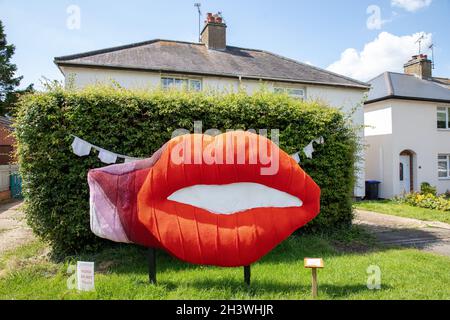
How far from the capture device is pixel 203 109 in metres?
6.48

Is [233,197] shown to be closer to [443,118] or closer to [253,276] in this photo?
[253,276]

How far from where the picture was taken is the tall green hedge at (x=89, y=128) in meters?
5.76

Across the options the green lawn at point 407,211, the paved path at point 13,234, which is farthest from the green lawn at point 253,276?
the green lawn at point 407,211

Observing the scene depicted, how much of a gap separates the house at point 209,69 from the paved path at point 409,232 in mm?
3633

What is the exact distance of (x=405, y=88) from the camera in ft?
58.4

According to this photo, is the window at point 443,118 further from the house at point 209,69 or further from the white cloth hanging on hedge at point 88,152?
the white cloth hanging on hedge at point 88,152

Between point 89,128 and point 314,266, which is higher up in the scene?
point 89,128

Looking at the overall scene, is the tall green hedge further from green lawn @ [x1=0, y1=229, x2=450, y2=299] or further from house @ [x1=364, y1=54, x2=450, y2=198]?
house @ [x1=364, y1=54, x2=450, y2=198]

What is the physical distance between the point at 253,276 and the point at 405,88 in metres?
17.3

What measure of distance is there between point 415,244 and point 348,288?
13.0ft

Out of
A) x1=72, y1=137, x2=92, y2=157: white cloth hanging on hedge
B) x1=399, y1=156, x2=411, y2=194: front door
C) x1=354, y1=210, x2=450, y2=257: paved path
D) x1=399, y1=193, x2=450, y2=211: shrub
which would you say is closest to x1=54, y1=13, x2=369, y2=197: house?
x1=399, y1=193, x2=450, y2=211: shrub

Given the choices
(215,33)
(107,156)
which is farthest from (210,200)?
(215,33)

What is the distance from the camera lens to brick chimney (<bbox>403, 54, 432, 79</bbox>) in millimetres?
20156

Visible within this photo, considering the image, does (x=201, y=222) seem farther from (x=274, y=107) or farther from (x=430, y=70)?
(x=430, y=70)
